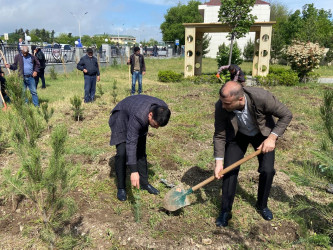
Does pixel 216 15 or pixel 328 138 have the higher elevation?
pixel 216 15

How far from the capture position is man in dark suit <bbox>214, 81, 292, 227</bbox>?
2.28m

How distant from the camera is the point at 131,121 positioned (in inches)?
103

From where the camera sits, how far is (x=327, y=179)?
1952 millimetres

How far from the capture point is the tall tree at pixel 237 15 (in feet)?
36.0

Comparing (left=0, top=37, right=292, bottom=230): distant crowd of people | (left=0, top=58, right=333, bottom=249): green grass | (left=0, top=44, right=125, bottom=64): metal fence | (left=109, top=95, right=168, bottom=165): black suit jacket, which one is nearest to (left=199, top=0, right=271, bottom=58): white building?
(left=0, top=44, right=125, bottom=64): metal fence

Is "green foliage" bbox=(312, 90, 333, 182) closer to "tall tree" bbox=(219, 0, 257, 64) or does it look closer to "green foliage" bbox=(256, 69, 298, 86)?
"green foliage" bbox=(256, 69, 298, 86)

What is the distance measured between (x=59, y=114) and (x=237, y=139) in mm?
5111

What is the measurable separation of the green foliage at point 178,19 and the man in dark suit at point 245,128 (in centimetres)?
4944

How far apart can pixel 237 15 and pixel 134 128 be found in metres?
10.4

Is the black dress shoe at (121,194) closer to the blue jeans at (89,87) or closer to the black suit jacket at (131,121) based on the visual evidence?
the black suit jacket at (131,121)

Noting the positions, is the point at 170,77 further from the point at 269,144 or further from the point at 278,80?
the point at 269,144

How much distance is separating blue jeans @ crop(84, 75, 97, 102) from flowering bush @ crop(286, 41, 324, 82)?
952cm

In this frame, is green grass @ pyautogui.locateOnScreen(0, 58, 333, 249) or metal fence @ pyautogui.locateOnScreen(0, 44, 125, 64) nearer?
green grass @ pyautogui.locateOnScreen(0, 58, 333, 249)

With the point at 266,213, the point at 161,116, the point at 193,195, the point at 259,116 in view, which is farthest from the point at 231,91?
the point at 193,195
